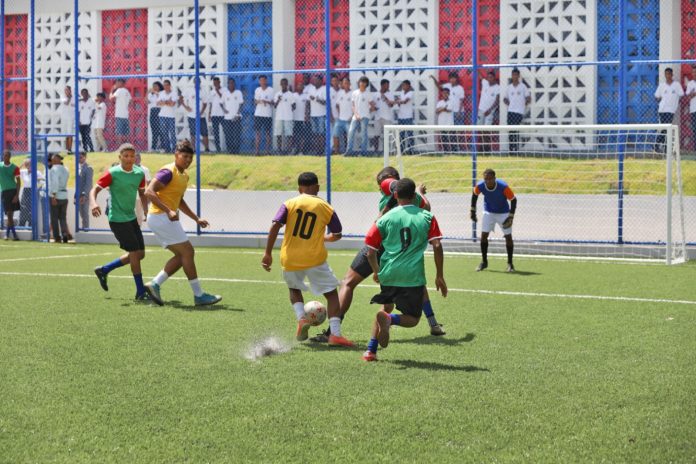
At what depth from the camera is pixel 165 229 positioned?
43.0 feet

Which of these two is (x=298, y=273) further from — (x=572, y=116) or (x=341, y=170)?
(x=572, y=116)

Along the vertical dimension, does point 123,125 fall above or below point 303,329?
above

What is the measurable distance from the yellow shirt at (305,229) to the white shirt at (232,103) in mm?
13669

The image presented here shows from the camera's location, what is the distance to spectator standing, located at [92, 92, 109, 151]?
24656 millimetres

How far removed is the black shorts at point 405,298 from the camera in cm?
932

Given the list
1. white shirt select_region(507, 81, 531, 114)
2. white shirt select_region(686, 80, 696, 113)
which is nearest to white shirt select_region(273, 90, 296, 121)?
white shirt select_region(507, 81, 531, 114)

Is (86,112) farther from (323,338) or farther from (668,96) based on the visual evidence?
(323,338)

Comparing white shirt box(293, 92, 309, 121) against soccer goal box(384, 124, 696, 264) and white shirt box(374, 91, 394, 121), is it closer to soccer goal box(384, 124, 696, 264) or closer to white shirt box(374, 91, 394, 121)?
white shirt box(374, 91, 394, 121)

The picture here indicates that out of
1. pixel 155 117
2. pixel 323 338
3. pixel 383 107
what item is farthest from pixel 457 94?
pixel 323 338

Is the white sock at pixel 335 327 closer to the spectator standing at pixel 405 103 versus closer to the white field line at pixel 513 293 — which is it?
the white field line at pixel 513 293

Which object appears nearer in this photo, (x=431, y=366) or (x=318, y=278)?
(x=431, y=366)

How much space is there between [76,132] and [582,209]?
404 inches

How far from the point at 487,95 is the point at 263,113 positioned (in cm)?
465

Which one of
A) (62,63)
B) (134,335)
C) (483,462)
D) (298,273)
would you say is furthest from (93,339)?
(62,63)
